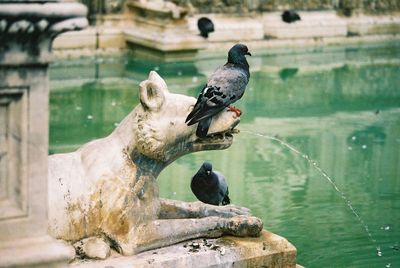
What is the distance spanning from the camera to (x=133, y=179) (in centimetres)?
630

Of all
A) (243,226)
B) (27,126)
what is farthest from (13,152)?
(243,226)

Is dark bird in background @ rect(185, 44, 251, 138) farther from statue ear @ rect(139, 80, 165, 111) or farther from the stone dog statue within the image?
statue ear @ rect(139, 80, 165, 111)

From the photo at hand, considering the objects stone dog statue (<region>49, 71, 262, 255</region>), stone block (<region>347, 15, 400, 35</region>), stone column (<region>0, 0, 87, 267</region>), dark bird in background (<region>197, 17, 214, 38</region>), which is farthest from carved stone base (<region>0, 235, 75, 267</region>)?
stone block (<region>347, 15, 400, 35</region>)

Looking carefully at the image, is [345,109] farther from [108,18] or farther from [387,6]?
[387,6]

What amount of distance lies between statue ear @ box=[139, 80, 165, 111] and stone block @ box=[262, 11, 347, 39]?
1344 centimetres

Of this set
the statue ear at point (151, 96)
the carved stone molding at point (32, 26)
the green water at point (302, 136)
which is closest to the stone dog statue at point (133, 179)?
the statue ear at point (151, 96)

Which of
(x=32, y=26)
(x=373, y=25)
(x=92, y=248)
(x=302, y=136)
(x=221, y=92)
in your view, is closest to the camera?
(x=32, y=26)

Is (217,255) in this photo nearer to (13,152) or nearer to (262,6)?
(13,152)

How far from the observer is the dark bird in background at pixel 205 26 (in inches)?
713

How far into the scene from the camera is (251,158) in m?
12.1

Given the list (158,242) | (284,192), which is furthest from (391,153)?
(158,242)

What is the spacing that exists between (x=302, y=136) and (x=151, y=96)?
7.13 m

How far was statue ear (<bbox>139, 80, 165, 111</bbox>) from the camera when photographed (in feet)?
20.6

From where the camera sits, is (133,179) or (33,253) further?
(133,179)
